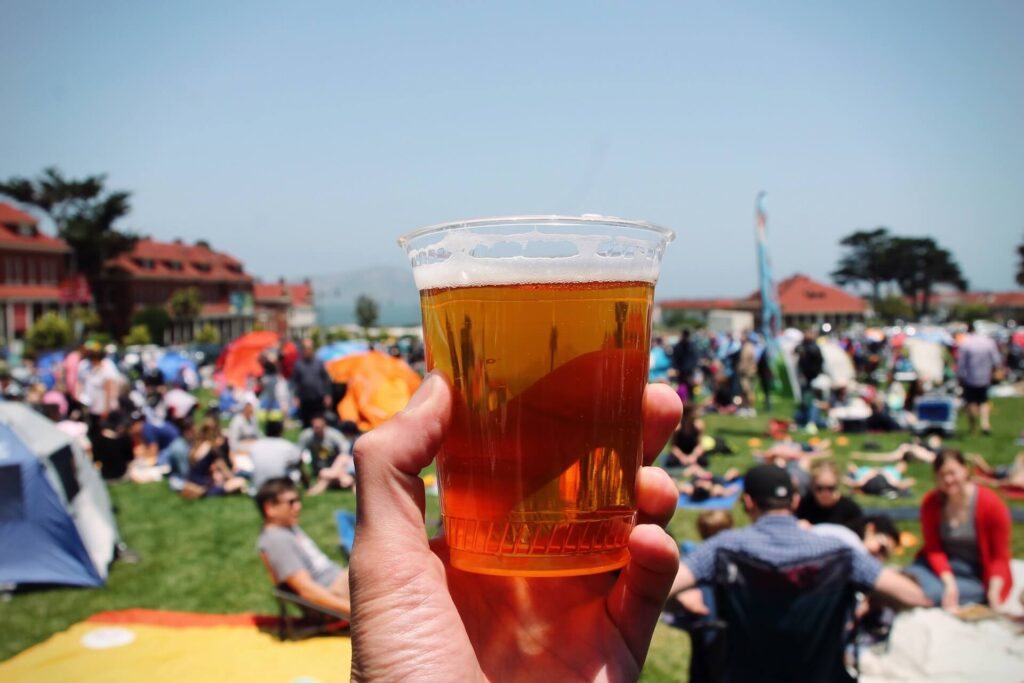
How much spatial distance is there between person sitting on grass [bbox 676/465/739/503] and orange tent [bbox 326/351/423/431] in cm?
597

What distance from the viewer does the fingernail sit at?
4.47 feet

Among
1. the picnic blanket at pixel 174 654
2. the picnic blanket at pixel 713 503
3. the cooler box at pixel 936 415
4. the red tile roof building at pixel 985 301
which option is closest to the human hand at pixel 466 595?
the picnic blanket at pixel 174 654

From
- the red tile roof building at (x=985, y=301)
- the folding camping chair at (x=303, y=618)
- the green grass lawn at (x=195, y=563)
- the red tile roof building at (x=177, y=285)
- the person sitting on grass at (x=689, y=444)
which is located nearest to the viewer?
the folding camping chair at (x=303, y=618)

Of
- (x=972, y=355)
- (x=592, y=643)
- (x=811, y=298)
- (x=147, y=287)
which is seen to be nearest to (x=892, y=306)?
(x=811, y=298)

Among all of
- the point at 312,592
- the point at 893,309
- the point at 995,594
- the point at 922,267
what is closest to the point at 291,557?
the point at 312,592

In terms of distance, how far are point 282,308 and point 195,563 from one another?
314 feet

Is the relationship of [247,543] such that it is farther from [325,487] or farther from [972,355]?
[972,355]

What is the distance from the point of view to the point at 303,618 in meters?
5.54

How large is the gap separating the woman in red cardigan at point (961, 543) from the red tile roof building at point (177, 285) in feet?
232

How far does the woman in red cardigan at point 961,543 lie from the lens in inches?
194

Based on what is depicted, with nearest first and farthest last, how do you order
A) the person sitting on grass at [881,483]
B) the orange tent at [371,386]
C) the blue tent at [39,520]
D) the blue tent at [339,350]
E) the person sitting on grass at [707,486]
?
the blue tent at [39,520]
the person sitting on grass at [707,486]
the person sitting on grass at [881,483]
the orange tent at [371,386]
the blue tent at [339,350]

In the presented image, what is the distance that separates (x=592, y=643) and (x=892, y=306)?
109 metres

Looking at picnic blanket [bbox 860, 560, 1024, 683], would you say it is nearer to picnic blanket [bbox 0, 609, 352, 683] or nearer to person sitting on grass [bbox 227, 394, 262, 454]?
picnic blanket [bbox 0, 609, 352, 683]

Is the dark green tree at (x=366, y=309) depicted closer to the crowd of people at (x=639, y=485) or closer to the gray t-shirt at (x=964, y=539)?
the crowd of people at (x=639, y=485)
